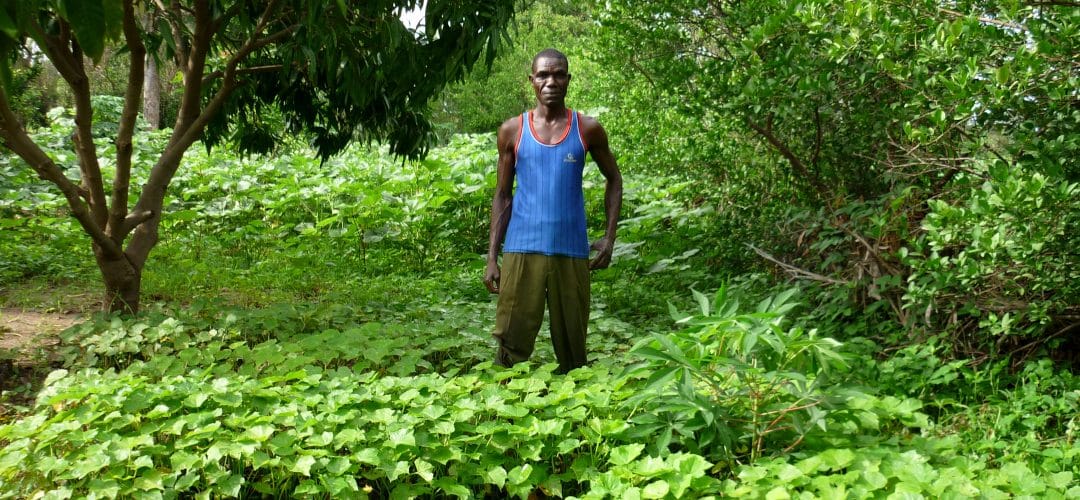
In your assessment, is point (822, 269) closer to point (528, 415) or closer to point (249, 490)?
point (528, 415)

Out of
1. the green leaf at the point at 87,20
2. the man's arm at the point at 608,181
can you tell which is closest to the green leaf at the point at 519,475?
the man's arm at the point at 608,181

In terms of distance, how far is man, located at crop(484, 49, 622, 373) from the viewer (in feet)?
13.1

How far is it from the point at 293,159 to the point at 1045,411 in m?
9.27

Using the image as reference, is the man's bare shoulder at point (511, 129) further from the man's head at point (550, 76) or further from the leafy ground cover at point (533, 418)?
the leafy ground cover at point (533, 418)

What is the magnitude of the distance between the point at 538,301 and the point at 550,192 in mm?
522

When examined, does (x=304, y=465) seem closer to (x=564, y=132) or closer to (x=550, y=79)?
(x=564, y=132)

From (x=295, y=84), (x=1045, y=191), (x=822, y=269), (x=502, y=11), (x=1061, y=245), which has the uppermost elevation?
(x=502, y=11)

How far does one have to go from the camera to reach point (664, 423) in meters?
3.20

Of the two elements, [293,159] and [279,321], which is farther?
[293,159]

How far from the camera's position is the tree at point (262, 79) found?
15.6 ft

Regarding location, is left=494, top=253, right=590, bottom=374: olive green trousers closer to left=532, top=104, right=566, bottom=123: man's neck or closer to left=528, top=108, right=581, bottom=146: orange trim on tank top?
left=528, top=108, right=581, bottom=146: orange trim on tank top

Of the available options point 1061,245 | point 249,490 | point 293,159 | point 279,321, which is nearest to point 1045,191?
point 1061,245

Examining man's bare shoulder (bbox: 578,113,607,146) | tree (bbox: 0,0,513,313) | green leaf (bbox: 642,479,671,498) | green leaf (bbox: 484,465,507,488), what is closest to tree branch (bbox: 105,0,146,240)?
tree (bbox: 0,0,513,313)

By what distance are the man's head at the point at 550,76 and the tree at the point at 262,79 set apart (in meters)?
0.80
